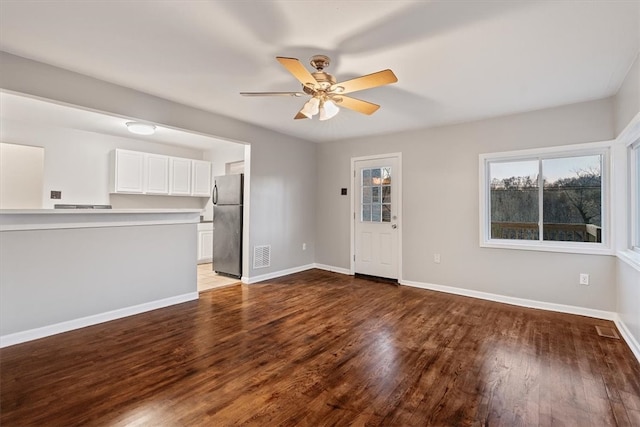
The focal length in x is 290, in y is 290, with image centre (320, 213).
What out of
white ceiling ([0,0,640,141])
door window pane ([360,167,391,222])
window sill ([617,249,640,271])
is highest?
white ceiling ([0,0,640,141])

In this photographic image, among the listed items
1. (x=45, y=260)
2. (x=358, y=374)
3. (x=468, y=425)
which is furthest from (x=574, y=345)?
(x=45, y=260)

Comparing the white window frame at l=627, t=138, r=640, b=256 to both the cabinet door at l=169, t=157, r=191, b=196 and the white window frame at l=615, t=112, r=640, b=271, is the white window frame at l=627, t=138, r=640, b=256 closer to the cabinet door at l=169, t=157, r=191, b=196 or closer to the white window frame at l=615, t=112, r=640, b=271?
the white window frame at l=615, t=112, r=640, b=271

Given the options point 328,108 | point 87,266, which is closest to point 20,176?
point 87,266

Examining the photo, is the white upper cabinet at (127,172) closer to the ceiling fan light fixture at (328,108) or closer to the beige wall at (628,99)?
the ceiling fan light fixture at (328,108)

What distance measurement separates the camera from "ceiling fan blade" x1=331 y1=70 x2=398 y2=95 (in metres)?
2.13

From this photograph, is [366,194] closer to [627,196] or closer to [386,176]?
[386,176]

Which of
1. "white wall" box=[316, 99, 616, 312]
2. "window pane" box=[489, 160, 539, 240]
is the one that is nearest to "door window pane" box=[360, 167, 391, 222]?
"white wall" box=[316, 99, 616, 312]

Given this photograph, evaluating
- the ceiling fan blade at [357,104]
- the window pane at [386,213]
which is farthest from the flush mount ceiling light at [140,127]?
the window pane at [386,213]

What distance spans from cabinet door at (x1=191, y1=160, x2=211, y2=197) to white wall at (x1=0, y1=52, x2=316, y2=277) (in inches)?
85.2

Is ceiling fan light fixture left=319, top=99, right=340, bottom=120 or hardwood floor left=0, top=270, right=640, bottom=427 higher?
ceiling fan light fixture left=319, top=99, right=340, bottom=120

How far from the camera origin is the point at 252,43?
2.22 m

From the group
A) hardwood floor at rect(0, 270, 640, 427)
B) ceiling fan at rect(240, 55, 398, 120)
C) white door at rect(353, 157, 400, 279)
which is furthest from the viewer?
white door at rect(353, 157, 400, 279)

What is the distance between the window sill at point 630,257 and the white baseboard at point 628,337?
616 mm

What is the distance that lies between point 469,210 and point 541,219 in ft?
2.65
